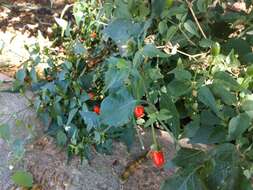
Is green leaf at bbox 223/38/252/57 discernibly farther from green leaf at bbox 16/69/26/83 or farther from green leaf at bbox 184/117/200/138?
green leaf at bbox 16/69/26/83

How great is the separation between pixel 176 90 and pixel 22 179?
759mm

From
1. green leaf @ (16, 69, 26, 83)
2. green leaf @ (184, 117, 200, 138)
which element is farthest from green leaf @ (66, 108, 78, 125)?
green leaf @ (184, 117, 200, 138)

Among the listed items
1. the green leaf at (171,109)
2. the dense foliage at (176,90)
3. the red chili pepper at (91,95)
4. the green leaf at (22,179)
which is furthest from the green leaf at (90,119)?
the green leaf at (171,109)

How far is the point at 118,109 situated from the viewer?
3.89 ft

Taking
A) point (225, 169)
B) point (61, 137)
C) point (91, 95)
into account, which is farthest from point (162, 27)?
point (61, 137)

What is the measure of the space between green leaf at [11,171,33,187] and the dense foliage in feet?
0.56

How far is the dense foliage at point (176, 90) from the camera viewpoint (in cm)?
109

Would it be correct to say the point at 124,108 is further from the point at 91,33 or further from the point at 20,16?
the point at 20,16

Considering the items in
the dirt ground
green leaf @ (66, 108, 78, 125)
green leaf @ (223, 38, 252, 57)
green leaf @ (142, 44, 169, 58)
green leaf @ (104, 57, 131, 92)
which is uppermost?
green leaf @ (142, 44, 169, 58)

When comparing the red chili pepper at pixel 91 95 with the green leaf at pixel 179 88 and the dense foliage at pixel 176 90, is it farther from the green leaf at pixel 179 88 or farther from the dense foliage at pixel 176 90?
the green leaf at pixel 179 88

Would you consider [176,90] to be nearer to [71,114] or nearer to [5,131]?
[71,114]

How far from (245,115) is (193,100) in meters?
0.23

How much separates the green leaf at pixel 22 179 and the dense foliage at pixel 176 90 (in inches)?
6.7

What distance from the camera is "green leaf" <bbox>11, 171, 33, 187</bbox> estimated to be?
1.62m
